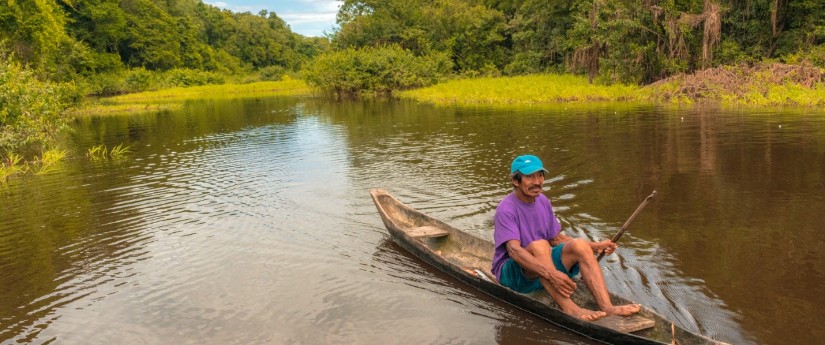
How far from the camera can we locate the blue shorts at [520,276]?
18.5ft

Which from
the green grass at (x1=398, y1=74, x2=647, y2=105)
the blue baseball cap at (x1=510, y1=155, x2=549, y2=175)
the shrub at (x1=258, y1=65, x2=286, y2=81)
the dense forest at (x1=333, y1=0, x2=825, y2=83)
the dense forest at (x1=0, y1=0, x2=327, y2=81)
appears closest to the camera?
the blue baseball cap at (x1=510, y1=155, x2=549, y2=175)

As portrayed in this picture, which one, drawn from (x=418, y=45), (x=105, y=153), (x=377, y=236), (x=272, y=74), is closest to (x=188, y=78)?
(x=272, y=74)

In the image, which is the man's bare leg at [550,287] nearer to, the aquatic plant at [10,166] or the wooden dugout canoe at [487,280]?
the wooden dugout canoe at [487,280]

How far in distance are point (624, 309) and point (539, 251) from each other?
886mm

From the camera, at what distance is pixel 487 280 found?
20.5ft

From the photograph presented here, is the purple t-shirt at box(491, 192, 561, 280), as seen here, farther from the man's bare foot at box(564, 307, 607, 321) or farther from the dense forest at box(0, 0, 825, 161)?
the dense forest at box(0, 0, 825, 161)

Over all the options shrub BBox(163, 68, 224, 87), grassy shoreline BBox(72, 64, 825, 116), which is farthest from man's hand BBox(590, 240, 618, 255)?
shrub BBox(163, 68, 224, 87)

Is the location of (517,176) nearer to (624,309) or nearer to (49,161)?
(624,309)

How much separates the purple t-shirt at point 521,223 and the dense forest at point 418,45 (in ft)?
49.7

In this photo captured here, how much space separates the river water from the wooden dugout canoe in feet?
0.60

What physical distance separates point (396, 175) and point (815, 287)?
887 centimetres

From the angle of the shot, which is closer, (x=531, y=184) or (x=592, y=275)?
(x=592, y=275)

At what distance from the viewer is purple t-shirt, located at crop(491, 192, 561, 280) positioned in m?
5.54

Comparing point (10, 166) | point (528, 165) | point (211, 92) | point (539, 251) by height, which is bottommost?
point (539, 251)
